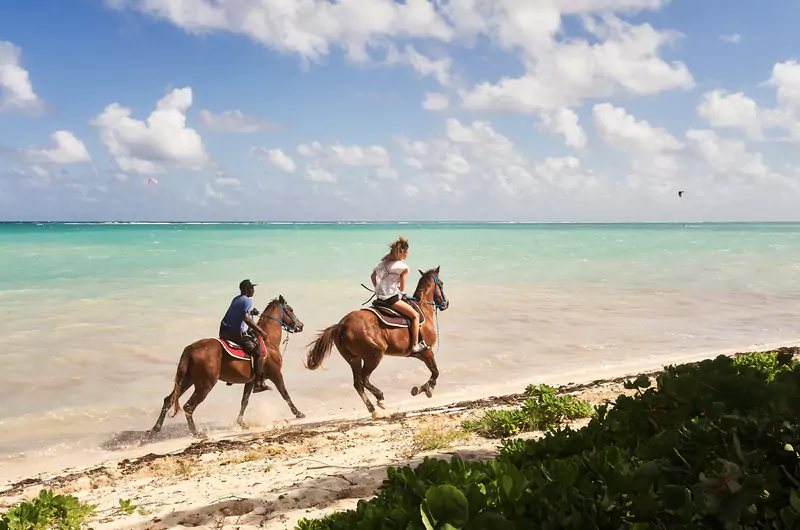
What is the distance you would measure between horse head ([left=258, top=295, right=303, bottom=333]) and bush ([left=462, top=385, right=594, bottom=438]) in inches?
155

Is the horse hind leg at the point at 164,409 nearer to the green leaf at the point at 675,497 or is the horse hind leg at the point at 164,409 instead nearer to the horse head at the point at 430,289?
the horse head at the point at 430,289

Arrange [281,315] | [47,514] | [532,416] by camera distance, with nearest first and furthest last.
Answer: [47,514] < [532,416] < [281,315]

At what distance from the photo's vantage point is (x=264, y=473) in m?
6.09

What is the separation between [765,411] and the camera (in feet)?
8.96

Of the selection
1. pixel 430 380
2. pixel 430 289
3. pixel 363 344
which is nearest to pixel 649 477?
pixel 363 344

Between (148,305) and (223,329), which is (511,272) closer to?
(148,305)

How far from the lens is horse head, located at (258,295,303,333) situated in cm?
1005

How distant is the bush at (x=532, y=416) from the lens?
709cm

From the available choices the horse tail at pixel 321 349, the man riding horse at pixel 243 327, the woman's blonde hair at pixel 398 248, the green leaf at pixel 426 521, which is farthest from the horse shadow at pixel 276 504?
the woman's blonde hair at pixel 398 248

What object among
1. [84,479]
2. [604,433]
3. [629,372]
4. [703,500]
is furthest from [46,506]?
Answer: [629,372]

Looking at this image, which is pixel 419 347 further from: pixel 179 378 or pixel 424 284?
pixel 179 378

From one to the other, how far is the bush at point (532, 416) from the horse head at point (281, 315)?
3.93 meters

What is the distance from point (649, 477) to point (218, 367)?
8152mm

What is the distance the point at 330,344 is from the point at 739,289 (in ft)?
74.8
